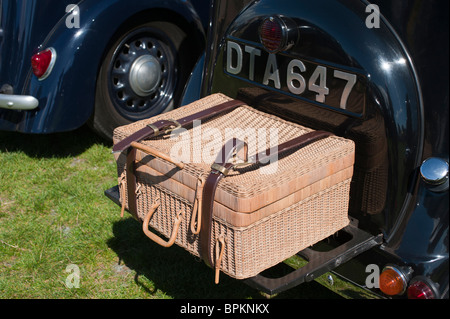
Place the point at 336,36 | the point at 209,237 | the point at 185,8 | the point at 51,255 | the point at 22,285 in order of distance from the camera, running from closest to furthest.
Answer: the point at 209,237 → the point at 336,36 → the point at 22,285 → the point at 51,255 → the point at 185,8

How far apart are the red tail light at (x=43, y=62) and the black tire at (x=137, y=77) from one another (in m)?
0.35

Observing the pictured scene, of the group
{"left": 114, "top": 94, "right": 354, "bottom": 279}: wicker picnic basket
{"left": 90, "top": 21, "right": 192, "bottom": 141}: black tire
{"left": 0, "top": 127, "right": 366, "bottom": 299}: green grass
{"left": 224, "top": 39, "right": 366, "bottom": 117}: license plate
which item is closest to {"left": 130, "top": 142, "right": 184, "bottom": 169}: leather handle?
{"left": 114, "top": 94, "right": 354, "bottom": 279}: wicker picnic basket

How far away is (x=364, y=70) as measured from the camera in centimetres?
205

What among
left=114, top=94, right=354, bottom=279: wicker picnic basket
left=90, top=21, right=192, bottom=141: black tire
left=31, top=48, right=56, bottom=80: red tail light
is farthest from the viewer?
left=90, top=21, right=192, bottom=141: black tire

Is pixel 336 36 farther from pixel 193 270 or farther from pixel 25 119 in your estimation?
pixel 25 119

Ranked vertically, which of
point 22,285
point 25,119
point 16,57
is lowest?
point 22,285

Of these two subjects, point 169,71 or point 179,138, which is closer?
point 179,138

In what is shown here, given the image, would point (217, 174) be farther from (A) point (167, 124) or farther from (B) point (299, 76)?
(B) point (299, 76)

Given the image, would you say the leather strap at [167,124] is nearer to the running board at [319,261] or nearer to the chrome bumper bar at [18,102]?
the running board at [319,261]

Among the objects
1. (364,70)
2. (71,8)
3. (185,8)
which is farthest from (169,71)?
(364,70)

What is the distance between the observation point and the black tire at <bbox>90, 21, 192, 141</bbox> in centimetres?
368

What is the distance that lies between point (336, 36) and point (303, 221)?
0.65 metres

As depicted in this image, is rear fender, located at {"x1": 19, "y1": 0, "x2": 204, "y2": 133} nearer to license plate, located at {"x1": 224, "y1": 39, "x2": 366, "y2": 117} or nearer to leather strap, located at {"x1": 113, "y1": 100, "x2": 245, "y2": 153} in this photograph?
license plate, located at {"x1": 224, "y1": 39, "x2": 366, "y2": 117}

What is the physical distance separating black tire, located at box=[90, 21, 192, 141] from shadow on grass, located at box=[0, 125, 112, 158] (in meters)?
0.26
